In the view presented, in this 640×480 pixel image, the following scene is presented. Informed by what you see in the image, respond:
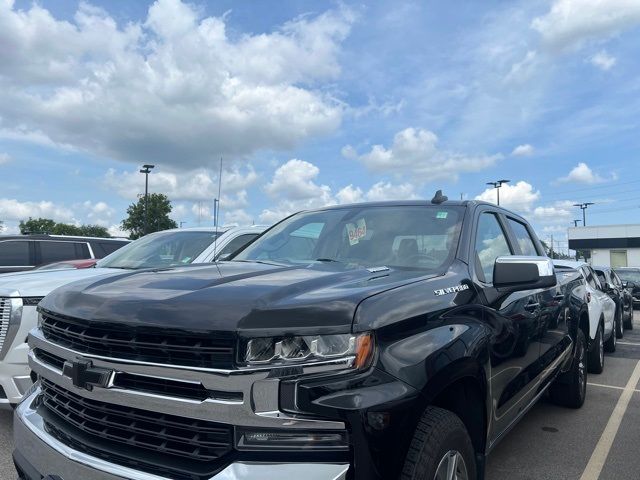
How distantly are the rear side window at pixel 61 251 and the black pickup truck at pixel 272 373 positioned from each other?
8.77 m

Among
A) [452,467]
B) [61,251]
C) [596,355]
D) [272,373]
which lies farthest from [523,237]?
[61,251]

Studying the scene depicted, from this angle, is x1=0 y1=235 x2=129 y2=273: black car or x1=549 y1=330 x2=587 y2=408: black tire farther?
x1=0 y1=235 x2=129 y2=273: black car

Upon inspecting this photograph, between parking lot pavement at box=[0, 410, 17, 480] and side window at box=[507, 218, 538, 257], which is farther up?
side window at box=[507, 218, 538, 257]

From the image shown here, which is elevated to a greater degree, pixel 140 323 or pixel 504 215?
pixel 504 215

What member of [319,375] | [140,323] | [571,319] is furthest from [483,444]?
[571,319]

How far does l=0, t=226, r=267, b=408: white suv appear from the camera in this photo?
4.12 meters

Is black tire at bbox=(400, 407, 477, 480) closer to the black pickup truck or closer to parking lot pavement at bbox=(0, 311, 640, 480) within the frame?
the black pickup truck

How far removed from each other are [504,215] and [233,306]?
9.27 feet

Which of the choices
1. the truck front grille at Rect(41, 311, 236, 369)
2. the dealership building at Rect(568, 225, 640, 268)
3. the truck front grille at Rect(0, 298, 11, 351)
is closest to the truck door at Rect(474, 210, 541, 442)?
the truck front grille at Rect(41, 311, 236, 369)

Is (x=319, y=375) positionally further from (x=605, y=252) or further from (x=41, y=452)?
→ (x=605, y=252)

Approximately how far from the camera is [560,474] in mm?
3961

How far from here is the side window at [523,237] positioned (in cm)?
435

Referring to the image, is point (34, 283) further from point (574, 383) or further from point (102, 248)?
point (102, 248)

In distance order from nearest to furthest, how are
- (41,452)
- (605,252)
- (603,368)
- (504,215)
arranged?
(41,452) → (504,215) → (603,368) → (605,252)
